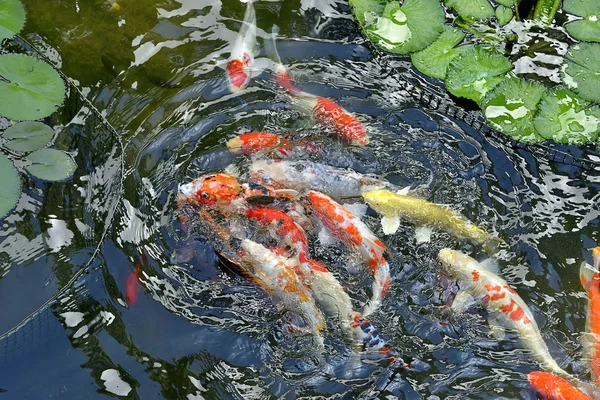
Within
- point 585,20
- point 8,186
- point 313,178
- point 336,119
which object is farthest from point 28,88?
point 585,20

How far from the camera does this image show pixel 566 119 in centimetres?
397

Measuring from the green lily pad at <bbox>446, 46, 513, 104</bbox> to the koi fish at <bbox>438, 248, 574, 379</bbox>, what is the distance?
126 cm

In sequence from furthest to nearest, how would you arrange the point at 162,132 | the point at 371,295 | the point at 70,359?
the point at 162,132 < the point at 371,295 < the point at 70,359

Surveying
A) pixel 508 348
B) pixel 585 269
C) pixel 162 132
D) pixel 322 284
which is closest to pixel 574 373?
pixel 508 348

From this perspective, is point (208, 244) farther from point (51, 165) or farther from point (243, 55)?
point (243, 55)

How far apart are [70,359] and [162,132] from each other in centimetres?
157

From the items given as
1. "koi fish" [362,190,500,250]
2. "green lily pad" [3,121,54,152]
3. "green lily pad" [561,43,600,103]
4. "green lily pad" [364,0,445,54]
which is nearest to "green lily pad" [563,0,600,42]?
"green lily pad" [561,43,600,103]

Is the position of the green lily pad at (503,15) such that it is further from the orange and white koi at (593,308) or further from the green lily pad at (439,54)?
the orange and white koi at (593,308)

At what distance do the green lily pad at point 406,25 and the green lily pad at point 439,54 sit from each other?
0.14 feet

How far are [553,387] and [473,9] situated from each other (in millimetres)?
2775

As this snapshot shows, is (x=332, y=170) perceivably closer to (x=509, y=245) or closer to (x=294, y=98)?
(x=294, y=98)

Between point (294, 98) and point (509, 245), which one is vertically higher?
point (294, 98)

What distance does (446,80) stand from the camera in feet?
13.8

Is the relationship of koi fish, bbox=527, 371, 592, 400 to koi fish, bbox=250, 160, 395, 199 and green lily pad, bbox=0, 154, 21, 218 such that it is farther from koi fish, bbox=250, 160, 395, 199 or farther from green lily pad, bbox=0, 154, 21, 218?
green lily pad, bbox=0, 154, 21, 218
